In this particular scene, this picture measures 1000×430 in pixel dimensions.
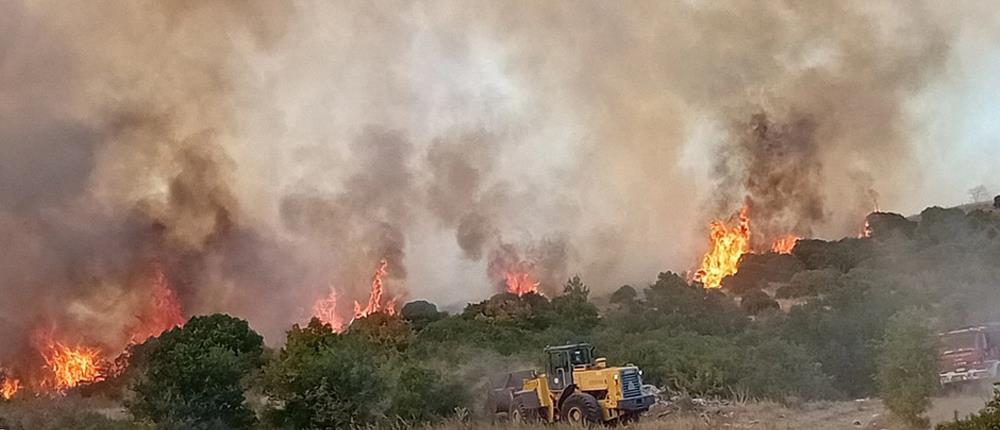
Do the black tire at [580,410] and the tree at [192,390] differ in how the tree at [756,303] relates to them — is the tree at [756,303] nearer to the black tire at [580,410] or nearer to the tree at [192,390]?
the black tire at [580,410]

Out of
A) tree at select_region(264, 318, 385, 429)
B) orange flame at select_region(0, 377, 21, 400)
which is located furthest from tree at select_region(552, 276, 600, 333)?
orange flame at select_region(0, 377, 21, 400)

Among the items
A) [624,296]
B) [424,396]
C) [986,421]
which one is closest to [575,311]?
[624,296]

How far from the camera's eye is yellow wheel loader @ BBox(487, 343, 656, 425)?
831 inches

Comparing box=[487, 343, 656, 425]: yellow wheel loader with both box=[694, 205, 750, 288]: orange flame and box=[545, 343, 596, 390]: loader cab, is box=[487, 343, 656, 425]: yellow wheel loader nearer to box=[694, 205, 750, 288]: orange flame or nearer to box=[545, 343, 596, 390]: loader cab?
box=[545, 343, 596, 390]: loader cab

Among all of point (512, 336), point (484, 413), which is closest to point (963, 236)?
point (512, 336)

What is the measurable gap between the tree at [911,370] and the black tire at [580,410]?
253 inches

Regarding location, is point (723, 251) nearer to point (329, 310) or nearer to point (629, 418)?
point (329, 310)

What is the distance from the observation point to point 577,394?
21.6 metres

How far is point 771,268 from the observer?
209ft

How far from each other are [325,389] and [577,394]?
658 centimetres

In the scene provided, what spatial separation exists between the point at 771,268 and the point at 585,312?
63.2 ft

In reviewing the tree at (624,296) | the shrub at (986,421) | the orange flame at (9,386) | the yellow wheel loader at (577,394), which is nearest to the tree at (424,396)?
the yellow wheel loader at (577,394)

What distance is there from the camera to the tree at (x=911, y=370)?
19.3m

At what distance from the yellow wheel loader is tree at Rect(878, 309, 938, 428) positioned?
5398 millimetres
